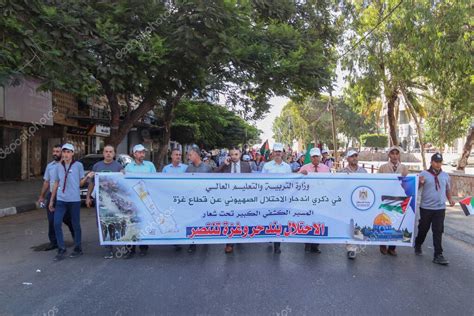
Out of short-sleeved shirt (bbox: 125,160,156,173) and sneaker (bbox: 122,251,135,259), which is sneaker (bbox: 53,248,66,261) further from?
short-sleeved shirt (bbox: 125,160,156,173)

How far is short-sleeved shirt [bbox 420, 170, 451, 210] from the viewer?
243 inches

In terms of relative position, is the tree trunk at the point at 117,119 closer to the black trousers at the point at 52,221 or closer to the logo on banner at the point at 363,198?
the black trousers at the point at 52,221

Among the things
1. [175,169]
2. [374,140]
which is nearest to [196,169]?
[175,169]

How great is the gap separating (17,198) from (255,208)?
9983 mm

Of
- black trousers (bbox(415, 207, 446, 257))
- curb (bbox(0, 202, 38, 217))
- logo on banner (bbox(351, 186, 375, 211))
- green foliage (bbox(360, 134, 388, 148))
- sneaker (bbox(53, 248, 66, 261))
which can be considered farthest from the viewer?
green foliage (bbox(360, 134, 388, 148))

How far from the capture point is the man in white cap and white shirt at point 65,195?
6039mm

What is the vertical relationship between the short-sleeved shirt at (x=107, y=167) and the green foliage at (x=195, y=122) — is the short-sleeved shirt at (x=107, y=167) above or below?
below

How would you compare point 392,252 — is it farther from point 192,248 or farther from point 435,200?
point 192,248

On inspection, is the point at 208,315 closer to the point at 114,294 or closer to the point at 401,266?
the point at 114,294

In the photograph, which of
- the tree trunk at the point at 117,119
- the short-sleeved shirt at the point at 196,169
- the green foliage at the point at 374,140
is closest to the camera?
the short-sleeved shirt at the point at 196,169

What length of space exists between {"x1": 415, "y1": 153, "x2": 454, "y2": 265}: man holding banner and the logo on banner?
82cm

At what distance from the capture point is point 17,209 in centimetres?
1133

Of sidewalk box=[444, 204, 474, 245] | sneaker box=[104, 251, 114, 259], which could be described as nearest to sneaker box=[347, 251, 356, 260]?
sidewalk box=[444, 204, 474, 245]

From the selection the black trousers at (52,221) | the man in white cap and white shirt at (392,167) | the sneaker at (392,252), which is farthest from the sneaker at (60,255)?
the sneaker at (392,252)
